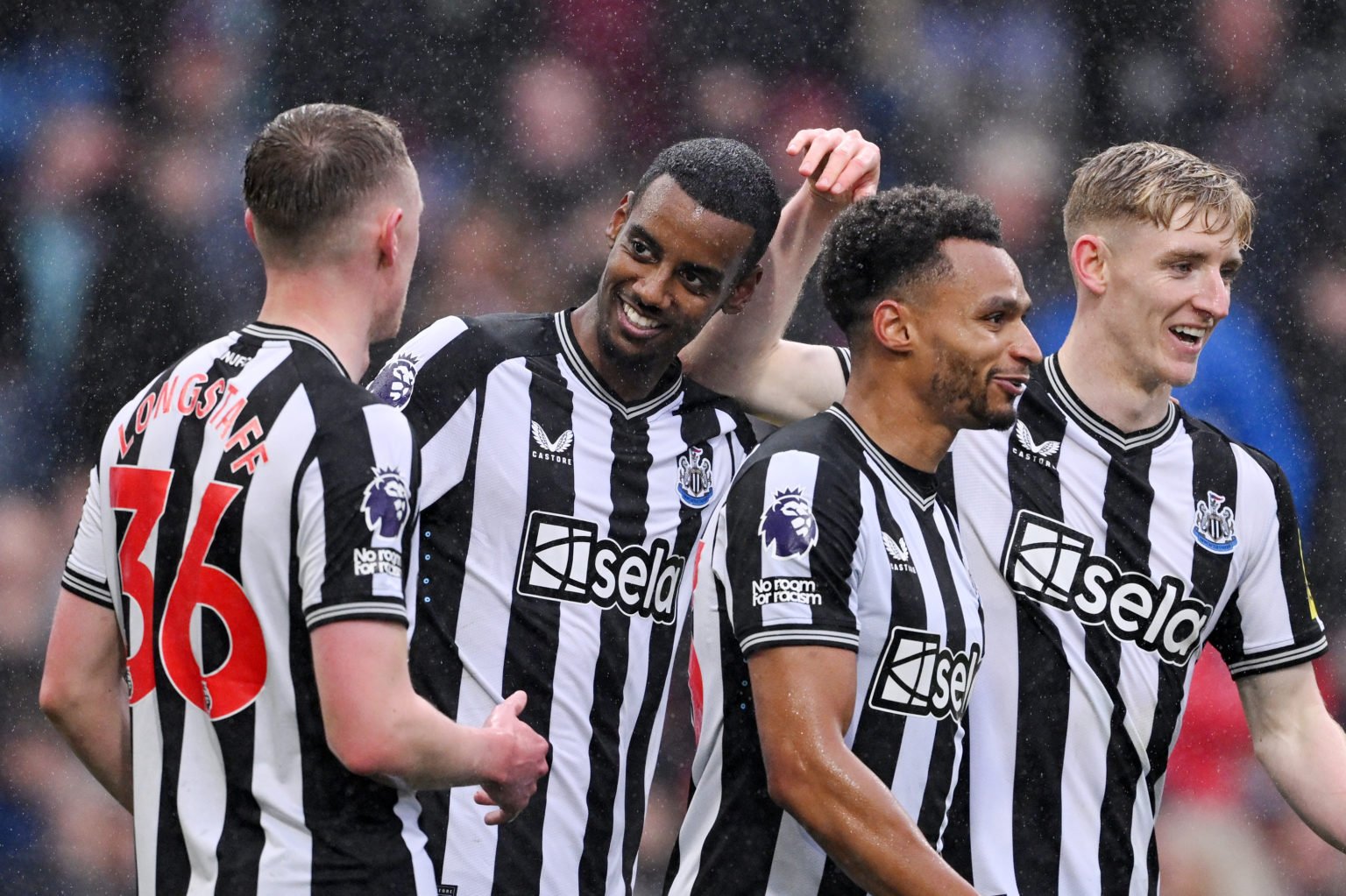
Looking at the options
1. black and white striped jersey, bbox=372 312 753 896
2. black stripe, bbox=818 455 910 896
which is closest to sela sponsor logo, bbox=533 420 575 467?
black and white striped jersey, bbox=372 312 753 896

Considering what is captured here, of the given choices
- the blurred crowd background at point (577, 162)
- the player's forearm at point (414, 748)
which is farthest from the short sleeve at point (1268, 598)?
the blurred crowd background at point (577, 162)

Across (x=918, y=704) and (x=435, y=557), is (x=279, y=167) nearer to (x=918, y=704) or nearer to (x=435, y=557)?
(x=435, y=557)

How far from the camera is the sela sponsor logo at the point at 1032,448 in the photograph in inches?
122

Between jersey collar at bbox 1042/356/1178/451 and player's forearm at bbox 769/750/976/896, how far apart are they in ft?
3.48

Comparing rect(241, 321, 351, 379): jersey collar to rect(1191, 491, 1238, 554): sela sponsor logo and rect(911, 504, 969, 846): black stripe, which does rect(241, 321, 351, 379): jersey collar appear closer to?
rect(911, 504, 969, 846): black stripe

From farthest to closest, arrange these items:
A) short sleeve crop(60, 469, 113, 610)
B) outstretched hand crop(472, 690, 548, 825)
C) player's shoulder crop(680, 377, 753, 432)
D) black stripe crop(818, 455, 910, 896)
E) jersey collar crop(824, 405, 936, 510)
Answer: player's shoulder crop(680, 377, 753, 432)
jersey collar crop(824, 405, 936, 510)
black stripe crop(818, 455, 910, 896)
short sleeve crop(60, 469, 113, 610)
outstretched hand crop(472, 690, 548, 825)

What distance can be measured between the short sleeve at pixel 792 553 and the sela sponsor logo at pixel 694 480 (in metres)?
0.41

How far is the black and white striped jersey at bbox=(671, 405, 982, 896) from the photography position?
2.50 metres

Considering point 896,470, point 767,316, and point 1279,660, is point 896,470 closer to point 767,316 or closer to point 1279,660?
point 767,316

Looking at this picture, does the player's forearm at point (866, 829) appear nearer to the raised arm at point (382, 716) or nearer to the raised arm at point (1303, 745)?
the raised arm at point (382, 716)

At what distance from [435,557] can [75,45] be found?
11.8 feet

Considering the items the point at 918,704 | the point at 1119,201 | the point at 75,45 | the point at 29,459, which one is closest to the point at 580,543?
the point at 918,704

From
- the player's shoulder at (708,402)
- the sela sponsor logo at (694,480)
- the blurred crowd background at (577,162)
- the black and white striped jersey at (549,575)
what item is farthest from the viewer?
the blurred crowd background at (577,162)

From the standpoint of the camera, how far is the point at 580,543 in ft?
9.48
